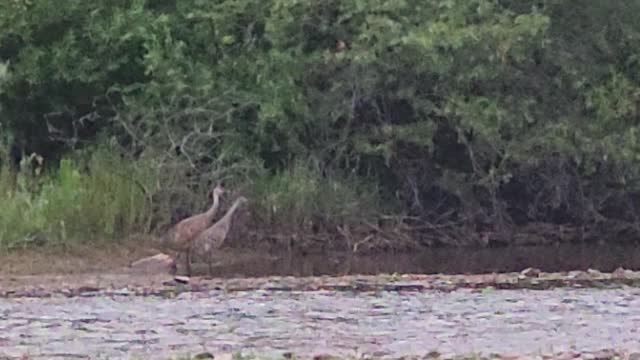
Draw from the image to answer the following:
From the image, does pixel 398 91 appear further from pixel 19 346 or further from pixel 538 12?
pixel 19 346

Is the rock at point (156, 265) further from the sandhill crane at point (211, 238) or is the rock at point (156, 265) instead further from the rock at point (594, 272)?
the rock at point (594, 272)

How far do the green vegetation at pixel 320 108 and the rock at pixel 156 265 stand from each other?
1.49m

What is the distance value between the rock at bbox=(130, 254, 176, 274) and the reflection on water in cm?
39

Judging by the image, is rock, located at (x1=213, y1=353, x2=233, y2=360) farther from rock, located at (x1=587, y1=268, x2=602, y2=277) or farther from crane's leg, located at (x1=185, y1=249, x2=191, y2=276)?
crane's leg, located at (x1=185, y1=249, x2=191, y2=276)

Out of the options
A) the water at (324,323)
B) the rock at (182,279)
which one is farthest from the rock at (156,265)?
the water at (324,323)

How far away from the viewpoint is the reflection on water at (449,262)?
20453mm

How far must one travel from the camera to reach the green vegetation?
21.7 metres

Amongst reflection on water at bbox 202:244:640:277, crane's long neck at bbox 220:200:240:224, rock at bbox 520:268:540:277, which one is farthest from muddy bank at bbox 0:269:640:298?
crane's long neck at bbox 220:200:240:224

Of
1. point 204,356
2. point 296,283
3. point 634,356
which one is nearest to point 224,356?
point 204,356

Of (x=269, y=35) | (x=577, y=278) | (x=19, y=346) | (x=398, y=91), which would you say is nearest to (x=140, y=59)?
(x=269, y=35)

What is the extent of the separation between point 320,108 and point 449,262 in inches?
108

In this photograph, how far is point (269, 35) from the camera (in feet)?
72.1

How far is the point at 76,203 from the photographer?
→ 2134 centimetres

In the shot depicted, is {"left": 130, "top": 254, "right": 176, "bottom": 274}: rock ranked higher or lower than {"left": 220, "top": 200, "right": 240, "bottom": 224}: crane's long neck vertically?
lower
